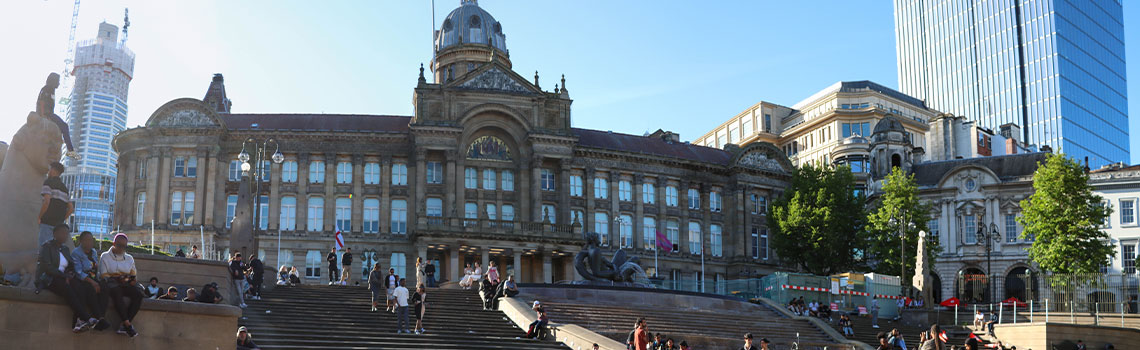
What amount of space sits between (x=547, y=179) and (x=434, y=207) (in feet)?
25.1

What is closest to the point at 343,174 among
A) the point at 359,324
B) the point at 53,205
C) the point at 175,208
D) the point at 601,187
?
the point at 175,208

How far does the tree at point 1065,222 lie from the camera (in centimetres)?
5484

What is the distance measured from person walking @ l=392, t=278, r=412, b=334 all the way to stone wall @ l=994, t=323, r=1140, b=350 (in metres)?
22.1

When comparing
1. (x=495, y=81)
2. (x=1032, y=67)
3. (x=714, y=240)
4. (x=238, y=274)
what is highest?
(x=1032, y=67)

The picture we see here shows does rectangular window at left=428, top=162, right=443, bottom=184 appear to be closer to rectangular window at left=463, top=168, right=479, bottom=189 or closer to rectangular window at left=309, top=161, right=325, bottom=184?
rectangular window at left=463, top=168, right=479, bottom=189

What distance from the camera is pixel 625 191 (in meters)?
73.4

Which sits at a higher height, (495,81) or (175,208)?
(495,81)

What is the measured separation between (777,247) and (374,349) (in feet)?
155

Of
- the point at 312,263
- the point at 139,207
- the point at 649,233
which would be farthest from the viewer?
the point at 649,233

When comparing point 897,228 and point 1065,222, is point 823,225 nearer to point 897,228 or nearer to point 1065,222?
point 897,228

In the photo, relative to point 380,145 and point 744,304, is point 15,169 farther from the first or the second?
point 380,145

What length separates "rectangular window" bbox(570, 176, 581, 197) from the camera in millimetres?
70938

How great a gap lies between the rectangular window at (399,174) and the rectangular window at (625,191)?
563 inches

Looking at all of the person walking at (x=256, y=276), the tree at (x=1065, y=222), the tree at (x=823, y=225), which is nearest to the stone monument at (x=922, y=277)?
the tree at (x=1065, y=222)
